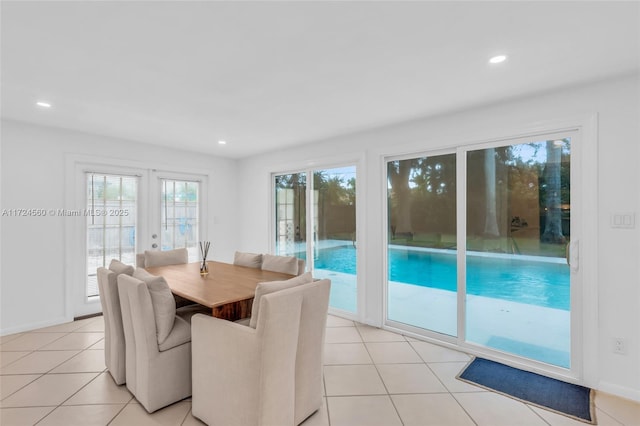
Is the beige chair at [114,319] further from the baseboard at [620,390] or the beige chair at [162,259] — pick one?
the baseboard at [620,390]

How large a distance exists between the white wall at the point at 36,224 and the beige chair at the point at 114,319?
181 centimetres

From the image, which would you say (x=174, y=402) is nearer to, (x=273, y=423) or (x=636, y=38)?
(x=273, y=423)

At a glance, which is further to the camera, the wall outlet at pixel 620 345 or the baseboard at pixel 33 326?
the baseboard at pixel 33 326

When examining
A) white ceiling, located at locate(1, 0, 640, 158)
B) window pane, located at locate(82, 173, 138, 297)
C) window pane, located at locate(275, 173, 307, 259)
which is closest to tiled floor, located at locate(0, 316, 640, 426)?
window pane, located at locate(82, 173, 138, 297)

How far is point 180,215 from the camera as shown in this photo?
488 cm

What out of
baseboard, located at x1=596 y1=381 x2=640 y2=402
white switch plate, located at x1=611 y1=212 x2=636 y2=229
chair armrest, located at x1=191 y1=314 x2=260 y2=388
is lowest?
baseboard, located at x1=596 y1=381 x2=640 y2=402

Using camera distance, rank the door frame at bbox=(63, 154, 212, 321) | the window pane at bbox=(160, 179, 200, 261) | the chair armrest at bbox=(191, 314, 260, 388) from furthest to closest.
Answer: the window pane at bbox=(160, 179, 200, 261)
the door frame at bbox=(63, 154, 212, 321)
the chair armrest at bbox=(191, 314, 260, 388)

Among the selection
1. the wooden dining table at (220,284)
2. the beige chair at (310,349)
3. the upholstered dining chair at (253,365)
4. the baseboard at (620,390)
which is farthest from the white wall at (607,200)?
the wooden dining table at (220,284)

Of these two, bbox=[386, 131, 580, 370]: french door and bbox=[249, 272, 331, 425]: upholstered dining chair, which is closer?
bbox=[249, 272, 331, 425]: upholstered dining chair

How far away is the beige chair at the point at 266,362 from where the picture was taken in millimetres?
1665

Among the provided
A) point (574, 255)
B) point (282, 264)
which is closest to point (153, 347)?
point (282, 264)

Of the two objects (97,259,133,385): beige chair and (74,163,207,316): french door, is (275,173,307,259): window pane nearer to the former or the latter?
(74,163,207,316): french door

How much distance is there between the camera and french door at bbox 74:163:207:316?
392 centimetres

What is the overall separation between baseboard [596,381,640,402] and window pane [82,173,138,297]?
17.1 feet
